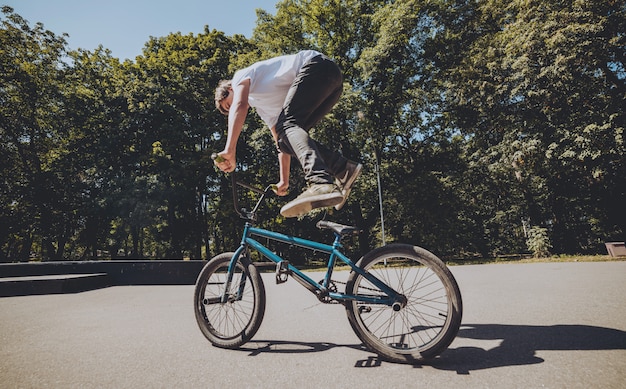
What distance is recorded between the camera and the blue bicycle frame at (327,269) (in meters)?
2.01

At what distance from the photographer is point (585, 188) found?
845 inches

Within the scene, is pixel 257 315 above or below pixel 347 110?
below

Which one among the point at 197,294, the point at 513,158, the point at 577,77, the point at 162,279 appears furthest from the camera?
the point at 513,158

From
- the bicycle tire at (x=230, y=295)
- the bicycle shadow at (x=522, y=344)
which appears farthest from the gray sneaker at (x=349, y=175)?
the bicycle shadow at (x=522, y=344)

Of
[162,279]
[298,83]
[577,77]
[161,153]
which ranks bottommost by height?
[162,279]

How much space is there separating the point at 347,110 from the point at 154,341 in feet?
49.2

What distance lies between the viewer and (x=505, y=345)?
6.52ft

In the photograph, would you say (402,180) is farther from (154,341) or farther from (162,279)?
(154,341)

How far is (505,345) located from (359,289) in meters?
1.03

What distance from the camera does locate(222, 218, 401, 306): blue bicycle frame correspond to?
2008 millimetres

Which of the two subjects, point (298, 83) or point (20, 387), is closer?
point (20, 387)

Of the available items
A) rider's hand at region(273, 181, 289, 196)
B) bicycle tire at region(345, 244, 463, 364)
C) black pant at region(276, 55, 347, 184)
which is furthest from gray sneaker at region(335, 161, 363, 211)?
rider's hand at region(273, 181, 289, 196)

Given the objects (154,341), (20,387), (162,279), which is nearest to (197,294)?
(154,341)

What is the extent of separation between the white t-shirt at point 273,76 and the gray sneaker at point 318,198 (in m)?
0.94
